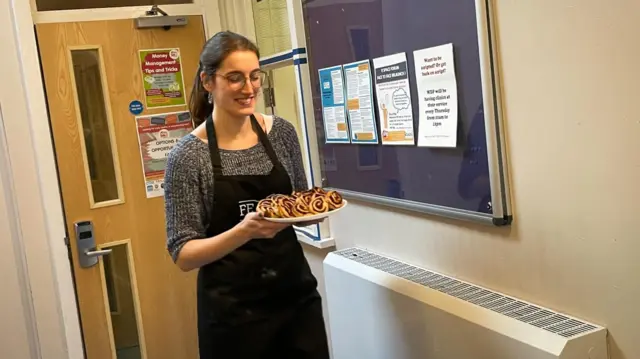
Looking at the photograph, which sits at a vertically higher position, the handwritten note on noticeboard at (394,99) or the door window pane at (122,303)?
the handwritten note on noticeboard at (394,99)

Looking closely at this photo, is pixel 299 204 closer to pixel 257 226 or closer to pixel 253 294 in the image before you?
pixel 257 226

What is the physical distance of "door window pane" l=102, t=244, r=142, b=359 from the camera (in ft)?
9.20

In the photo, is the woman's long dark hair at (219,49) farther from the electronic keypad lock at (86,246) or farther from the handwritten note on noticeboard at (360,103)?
the electronic keypad lock at (86,246)

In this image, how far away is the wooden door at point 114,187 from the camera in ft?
8.74

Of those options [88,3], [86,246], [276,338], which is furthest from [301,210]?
[88,3]

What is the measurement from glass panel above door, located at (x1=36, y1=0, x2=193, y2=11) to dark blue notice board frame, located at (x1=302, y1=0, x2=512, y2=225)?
2.84 feet

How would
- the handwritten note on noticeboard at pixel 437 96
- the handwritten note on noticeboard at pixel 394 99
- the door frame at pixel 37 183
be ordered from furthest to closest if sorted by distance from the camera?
the door frame at pixel 37 183 < the handwritten note on noticeboard at pixel 394 99 < the handwritten note on noticeboard at pixel 437 96

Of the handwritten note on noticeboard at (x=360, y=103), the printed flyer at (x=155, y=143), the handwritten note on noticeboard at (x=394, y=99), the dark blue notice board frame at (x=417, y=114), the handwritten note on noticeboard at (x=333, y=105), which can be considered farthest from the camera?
the printed flyer at (x=155, y=143)

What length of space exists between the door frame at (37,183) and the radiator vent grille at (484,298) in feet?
4.28

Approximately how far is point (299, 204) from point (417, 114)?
436 millimetres

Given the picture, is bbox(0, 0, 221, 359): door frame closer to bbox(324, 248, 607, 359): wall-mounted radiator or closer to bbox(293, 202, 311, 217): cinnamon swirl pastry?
bbox(324, 248, 607, 359): wall-mounted radiator

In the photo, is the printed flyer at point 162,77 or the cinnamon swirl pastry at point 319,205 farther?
the printed flyer at point 162,77

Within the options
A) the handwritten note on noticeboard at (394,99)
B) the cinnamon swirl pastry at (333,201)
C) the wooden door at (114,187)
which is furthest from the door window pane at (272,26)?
the cinnamon swirl pastry at (333,201)

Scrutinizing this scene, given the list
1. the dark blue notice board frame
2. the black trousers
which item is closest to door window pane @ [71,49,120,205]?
the dark blue notice board frame
